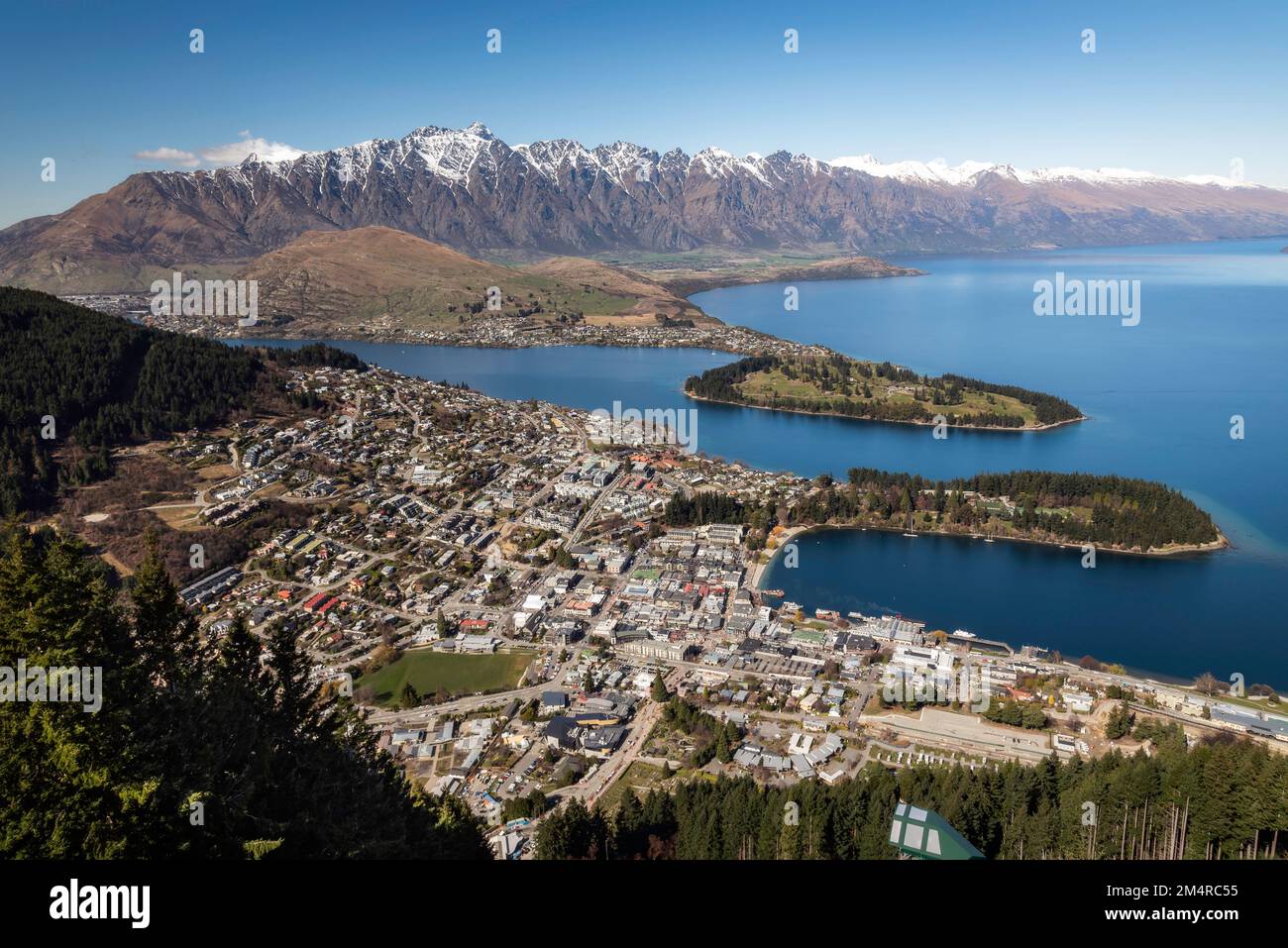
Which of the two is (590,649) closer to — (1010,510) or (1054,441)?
(1010,510)

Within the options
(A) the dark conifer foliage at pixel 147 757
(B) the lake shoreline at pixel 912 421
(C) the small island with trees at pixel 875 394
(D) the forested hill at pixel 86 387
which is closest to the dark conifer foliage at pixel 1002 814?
(A) the dark conifer foliage at pixel 147 757

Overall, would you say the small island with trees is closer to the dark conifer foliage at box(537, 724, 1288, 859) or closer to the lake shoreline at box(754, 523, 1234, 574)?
the lake shoreline at box(754, 523, 1234, 574)

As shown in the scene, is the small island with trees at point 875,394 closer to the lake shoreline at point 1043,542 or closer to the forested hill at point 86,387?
the lake shoreline at point 1043,542

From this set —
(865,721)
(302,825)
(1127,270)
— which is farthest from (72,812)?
(1127,270)

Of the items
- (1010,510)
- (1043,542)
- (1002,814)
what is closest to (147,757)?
(1002,814)

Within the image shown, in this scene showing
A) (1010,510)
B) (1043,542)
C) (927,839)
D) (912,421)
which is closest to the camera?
(927,839)
